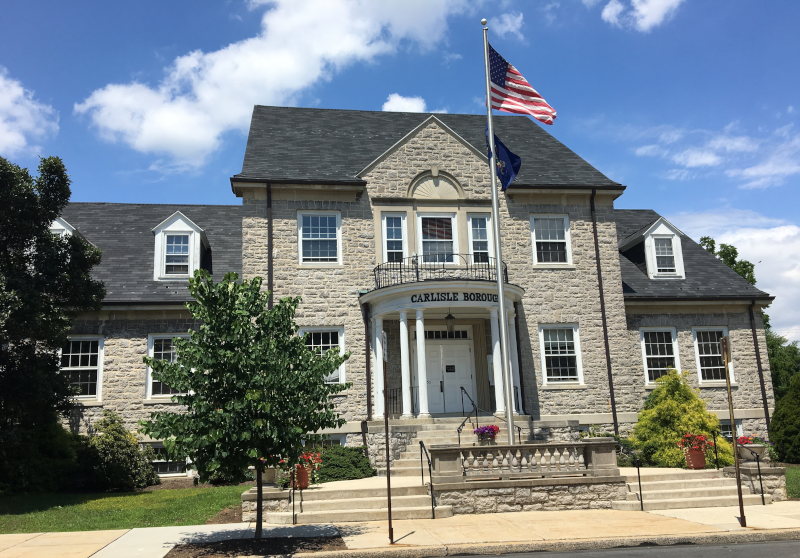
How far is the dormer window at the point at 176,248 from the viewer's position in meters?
21.7

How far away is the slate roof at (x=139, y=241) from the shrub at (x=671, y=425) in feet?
47.6

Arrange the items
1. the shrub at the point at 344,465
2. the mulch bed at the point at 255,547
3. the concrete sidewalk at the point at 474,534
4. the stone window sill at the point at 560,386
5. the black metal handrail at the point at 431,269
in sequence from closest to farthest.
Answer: the mulch bed at the point at 255,547 < the concrete sidewalk at the point at 474,534 < the shrub at the point at 344,465 < the black metal handrail at the point at 431,269 < the stone window sill at the point at 560,386

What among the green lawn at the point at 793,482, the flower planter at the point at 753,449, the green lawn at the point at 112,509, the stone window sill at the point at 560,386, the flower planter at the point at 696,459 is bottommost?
the green lawn at the point at 793,482

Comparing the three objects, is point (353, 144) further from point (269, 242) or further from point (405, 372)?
point (405, 372)

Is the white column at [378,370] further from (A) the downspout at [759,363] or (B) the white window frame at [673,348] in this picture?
(A) the downspout at [759,363]

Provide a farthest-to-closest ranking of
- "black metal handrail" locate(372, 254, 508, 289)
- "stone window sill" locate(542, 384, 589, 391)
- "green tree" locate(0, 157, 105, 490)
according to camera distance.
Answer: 1. "stone window sill" locate(542, 384, 589, 391)
2. "black metal handrail" locate(372, 254, 508, 289)
3. "green tree" locate(0, 157, 105, 490)

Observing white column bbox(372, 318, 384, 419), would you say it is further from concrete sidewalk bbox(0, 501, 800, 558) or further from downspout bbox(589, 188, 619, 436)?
downspout bbox(589, 188, 619, 436)

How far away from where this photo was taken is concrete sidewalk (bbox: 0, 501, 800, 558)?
9945 millimetres

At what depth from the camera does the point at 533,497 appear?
44.8 feet

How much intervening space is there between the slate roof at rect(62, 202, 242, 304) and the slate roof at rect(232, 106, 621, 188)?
3818mm

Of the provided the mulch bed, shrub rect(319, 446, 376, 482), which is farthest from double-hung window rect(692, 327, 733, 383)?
the mulch bed

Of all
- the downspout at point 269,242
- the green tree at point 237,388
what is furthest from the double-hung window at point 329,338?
the green tree at point 237,388

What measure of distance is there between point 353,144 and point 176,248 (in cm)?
751

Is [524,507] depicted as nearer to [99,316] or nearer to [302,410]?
[302,410]
